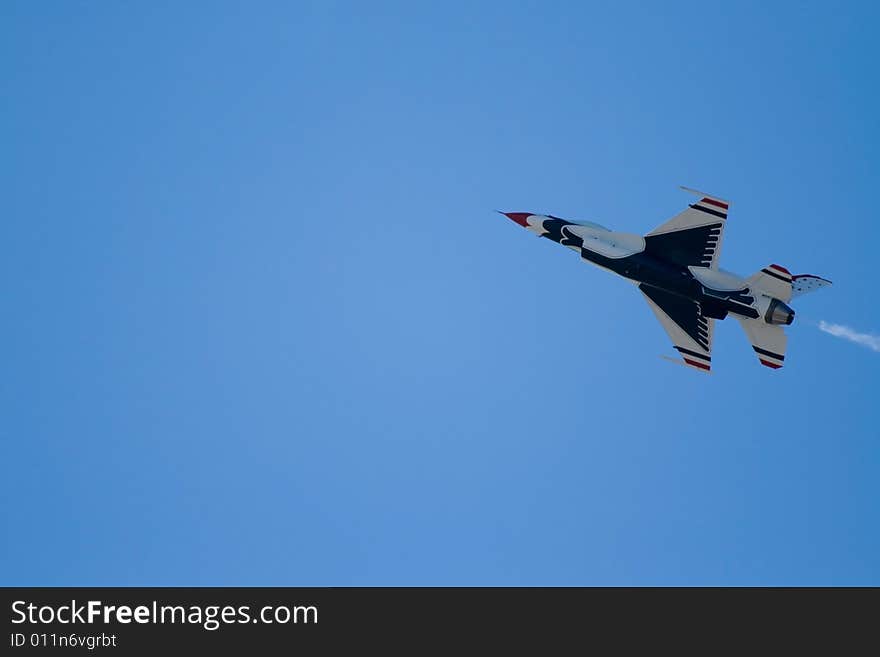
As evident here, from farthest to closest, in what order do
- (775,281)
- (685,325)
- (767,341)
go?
(685,325)
(767,341)
(775,281)

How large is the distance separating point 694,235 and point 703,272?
2.31 m

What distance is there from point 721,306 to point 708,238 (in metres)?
4.20

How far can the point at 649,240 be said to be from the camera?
212 ft

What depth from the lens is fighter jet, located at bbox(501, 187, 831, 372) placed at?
206ft

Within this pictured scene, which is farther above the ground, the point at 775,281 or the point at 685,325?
the point at 685,325

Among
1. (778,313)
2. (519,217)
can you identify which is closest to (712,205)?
(778,313)

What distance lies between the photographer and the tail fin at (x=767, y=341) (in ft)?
209

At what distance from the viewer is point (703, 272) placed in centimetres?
6406

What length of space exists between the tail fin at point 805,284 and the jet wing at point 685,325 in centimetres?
557

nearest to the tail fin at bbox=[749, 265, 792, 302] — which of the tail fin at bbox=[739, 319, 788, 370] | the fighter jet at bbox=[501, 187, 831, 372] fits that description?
the fighter jet at bbox=[501, 187, 831, 372]

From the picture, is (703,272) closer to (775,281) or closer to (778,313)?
(775,281)

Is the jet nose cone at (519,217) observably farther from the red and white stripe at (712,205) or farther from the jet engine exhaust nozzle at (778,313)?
the jet engine exhaust nozzle at (778,313)

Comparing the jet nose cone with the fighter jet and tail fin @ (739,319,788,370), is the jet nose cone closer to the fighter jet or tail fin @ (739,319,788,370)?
the fighter jet
